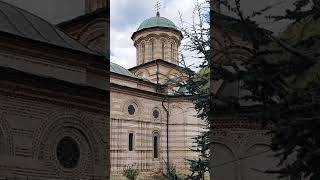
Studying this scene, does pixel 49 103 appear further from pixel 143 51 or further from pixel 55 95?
pixel 143 51

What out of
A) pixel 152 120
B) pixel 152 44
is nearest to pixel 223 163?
pixel 152 120

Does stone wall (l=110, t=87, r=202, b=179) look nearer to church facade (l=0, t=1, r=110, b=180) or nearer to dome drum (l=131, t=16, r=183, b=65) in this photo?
church facade (l=0, t=1, r=110, b=180)

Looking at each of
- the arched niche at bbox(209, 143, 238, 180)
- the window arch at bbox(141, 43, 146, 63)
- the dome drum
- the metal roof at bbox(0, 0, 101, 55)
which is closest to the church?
the metal roof at bbox(0, 0, 101, 55)

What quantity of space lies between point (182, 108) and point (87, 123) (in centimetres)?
200

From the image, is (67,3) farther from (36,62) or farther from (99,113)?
(99,113)

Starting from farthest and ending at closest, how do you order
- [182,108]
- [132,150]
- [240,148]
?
1. [132,150]
2. [182,108]
3. [240,148]

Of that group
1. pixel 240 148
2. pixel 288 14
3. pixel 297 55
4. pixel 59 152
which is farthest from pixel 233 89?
pixel 59 152

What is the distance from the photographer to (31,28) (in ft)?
10.9

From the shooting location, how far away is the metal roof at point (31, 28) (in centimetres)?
329

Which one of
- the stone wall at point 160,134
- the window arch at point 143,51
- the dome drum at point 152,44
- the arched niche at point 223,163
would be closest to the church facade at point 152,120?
the stone wall at point 160,134

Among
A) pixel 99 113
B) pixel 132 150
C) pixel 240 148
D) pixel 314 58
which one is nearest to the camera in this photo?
pixel 314 58

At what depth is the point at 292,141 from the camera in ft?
7.98

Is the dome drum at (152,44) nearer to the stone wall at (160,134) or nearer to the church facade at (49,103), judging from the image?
the stone wall at (160,134)

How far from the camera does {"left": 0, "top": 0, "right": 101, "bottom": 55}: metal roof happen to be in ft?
10.8
